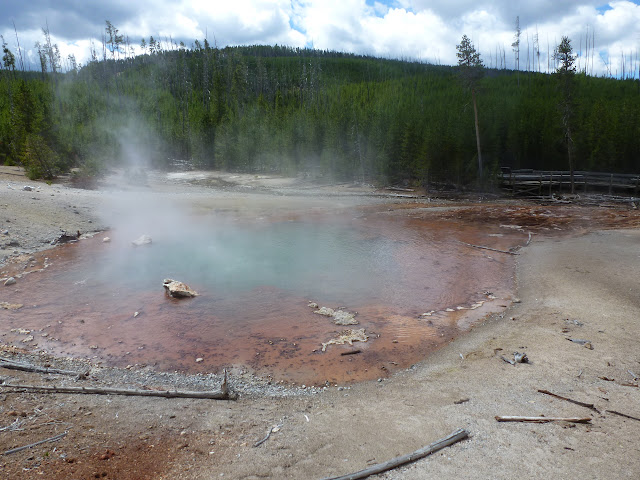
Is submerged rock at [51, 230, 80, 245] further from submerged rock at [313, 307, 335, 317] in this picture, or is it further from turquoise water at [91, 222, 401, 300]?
submerged rock at [313, 307, 335, 317]

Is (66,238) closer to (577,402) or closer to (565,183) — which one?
(577,402)

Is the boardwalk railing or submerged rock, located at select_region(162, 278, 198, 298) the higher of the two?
the boardwalk railing

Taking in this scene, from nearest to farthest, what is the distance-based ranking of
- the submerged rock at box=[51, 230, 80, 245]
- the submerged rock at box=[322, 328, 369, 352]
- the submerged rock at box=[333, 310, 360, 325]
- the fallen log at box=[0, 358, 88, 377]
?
the fallen log at box=[0, 358, 88, 377], the submerged rock at box=[322, 328, 369, 352], the submerged rock at box=[333, 310, 360, 325], the submerged rock at box=[51, 230, 80, 245]

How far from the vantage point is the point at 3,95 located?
5541 centimetres

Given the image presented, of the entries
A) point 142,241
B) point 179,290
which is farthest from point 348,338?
point 142,241

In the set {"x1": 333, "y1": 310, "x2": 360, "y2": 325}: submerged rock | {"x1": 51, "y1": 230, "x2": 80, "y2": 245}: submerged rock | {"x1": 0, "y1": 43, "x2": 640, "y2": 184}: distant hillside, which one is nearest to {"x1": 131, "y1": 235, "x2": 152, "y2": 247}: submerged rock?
{"x1": 51, "y1": 230, "x2": 80, "y2": 245}: submerged rock

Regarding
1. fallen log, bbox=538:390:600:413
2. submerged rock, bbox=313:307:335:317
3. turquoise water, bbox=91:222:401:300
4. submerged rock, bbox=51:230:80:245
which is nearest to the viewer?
fallen log, bbox=538:390:600:413

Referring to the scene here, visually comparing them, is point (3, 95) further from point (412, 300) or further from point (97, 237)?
point (412, 300)

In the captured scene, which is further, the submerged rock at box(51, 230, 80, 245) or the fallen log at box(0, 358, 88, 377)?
the submerged rock at box(51, 230, 80, 245)

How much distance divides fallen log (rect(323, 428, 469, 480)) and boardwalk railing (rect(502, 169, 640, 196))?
3383 cm

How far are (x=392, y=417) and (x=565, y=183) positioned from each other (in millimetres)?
35868

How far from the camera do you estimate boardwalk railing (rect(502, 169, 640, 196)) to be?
32.7 meters

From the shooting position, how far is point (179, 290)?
11.8m

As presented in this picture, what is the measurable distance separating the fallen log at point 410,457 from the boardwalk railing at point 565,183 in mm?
33834
